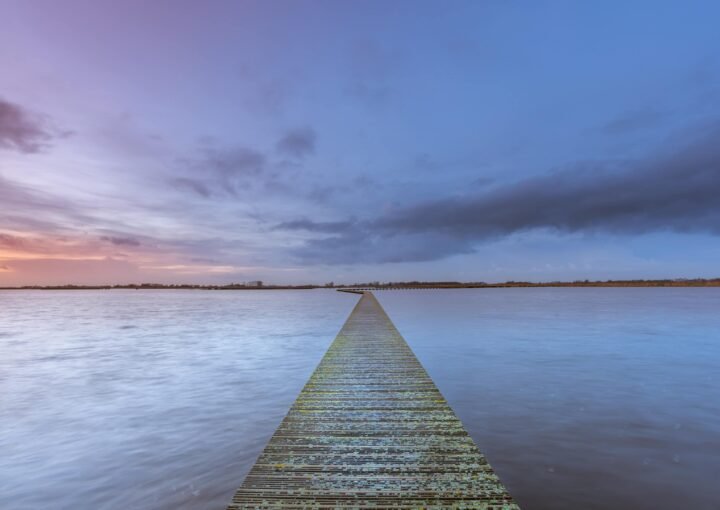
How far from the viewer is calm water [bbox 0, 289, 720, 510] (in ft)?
22.1

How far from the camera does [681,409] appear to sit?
10875 millimetres

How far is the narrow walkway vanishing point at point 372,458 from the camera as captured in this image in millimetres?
4504

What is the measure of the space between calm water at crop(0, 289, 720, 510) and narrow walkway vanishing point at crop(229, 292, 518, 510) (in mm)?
1513

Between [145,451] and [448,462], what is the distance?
661 cm

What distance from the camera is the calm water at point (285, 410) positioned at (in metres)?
6.74

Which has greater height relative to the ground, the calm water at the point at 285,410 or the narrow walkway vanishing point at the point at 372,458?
the narrow walkway vanishing point at the point at 372,458

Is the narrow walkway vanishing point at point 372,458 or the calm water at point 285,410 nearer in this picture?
the narrow walkway vanishing point at point 372,458

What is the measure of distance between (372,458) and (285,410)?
644 centimetres

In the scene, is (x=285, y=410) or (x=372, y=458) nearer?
(x=372, y=458)

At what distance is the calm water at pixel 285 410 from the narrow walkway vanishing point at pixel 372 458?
1513 millimetres

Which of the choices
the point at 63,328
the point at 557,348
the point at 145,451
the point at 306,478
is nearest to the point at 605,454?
the point at 306,478

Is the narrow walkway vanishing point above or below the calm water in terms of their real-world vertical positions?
above

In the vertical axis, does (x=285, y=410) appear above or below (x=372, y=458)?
below

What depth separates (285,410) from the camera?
37.1 feet
